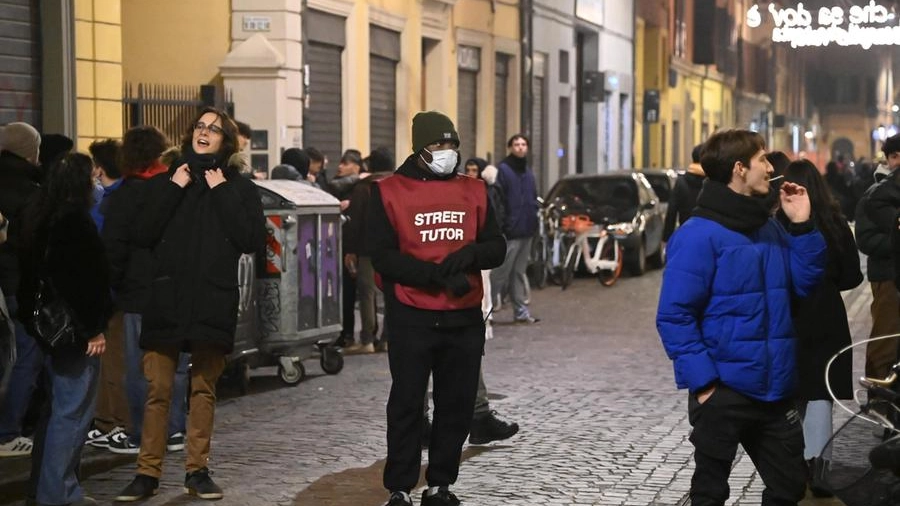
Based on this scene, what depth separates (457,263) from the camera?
25.8ft

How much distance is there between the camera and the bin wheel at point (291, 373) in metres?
12.9

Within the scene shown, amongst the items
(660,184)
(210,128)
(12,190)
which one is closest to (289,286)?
(12,190)

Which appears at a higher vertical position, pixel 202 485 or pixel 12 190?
pixel 12 190

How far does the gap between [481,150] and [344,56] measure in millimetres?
7161

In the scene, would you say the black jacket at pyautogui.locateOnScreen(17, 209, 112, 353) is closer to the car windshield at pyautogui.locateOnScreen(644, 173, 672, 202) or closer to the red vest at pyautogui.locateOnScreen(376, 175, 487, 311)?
the red vest at pyautogui.locateOnScreen(376, 175, 487, 311)

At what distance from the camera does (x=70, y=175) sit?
26.4ft

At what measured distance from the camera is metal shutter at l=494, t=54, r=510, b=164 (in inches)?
1254

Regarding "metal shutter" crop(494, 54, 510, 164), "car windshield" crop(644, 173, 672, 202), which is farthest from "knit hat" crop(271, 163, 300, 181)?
"metal shutter" crop(494, 54, 510, 164)

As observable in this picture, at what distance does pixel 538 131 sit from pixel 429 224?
2691 cm

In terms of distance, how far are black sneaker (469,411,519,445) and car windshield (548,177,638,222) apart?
46.8ft

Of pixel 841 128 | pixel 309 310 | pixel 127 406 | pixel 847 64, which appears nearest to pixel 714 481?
pixel 127 406

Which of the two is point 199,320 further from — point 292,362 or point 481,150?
point 481,150

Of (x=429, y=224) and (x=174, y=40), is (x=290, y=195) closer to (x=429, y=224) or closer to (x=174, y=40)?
(x=429, y=224)

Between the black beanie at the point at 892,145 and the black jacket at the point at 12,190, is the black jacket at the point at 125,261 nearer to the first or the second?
the black jacket at the point at 12,190
